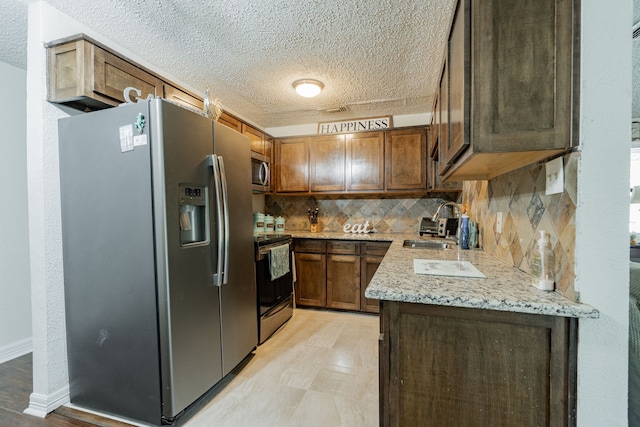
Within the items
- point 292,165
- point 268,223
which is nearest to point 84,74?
point 268,223

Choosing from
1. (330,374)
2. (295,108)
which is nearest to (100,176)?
(330,374)

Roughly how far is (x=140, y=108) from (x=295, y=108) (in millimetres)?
2073

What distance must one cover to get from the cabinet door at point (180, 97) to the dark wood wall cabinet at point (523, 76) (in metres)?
2.07

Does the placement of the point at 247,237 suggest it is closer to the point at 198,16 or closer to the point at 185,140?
the point at 185,140

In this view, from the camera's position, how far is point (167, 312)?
1440mm

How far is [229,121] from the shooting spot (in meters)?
2.80

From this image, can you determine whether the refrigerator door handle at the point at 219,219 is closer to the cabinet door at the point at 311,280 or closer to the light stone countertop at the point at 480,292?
the light stone countertop at the point at 480,292

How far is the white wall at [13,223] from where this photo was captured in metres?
2.25

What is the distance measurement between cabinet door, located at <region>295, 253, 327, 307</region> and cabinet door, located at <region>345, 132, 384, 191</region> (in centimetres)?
99

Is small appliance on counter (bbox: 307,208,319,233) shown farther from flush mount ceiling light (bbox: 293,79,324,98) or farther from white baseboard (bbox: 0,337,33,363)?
white baseboard (bbox: 0,337,33,363)

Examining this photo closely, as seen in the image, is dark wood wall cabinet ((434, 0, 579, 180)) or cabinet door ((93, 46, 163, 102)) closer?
dark wood wall cabinet ((434, 0, 579, 180))

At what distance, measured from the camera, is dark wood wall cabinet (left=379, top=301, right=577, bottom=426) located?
2.87ft

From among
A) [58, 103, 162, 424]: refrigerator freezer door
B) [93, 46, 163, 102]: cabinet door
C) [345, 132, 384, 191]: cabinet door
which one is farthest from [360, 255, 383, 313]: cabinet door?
[93, 46, 163, 102]: cabinet door

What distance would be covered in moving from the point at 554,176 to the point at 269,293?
2218 millimetres
